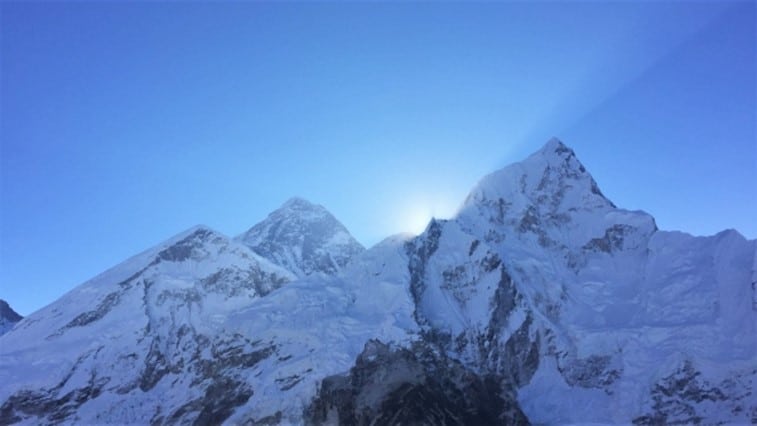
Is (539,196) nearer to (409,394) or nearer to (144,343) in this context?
(409,394)

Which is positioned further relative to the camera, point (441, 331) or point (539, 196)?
point (539, 196)

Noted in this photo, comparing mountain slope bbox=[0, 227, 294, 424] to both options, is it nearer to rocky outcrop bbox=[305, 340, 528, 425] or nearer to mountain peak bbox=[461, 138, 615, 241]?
rocky outcrop bbox=[305, 340, 528, 425]

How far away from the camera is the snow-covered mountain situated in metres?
129

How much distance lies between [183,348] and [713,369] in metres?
114

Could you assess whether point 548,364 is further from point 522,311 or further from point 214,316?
point 214,316

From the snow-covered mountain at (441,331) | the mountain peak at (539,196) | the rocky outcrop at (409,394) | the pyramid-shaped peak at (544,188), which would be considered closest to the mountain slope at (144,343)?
the snow-covered mountain at (441,331)

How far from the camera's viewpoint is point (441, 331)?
14988 cm

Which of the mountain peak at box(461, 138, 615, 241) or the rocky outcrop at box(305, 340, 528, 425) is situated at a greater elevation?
the mountain peak at box(461, 138, 615, 241)

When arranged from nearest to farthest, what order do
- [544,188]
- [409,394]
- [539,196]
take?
[409,394] → [539,196] → [544,188]

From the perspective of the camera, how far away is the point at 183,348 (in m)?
160

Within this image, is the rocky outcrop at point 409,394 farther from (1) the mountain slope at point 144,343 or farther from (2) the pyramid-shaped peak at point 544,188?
(2) the pyramid-shaped peak at point 544,188

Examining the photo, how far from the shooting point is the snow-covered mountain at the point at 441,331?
5074 inches

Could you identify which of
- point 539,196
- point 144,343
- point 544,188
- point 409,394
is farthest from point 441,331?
point 144,343

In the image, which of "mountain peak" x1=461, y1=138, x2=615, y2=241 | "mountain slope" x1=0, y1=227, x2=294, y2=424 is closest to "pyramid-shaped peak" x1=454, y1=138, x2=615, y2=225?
"mountain peak" x1=461, y1=138, x2=615, y2=241
